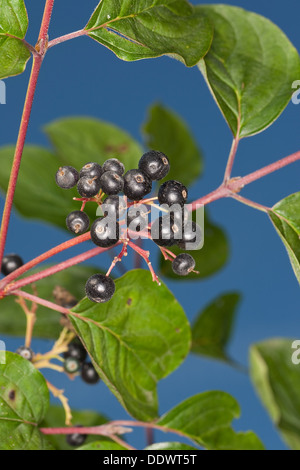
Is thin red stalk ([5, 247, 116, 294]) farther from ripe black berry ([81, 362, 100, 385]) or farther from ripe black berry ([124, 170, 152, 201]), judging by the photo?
ripe black berry ([81, 362, 100, 385])

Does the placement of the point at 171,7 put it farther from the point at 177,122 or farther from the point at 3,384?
the point at 177,122

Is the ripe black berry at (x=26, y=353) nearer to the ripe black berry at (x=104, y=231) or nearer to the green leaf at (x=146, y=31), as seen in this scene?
the ripe black berry at (x=104, y=231)

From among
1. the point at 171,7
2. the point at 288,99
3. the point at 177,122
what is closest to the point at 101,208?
the point at 171,7

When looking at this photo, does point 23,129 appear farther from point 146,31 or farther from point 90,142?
point 90,142

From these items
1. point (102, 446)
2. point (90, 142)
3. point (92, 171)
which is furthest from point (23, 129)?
point (90, 142)

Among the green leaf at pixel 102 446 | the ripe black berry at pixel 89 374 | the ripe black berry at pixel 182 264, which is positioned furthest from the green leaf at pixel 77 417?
the ripe black berry at pixel 182 264

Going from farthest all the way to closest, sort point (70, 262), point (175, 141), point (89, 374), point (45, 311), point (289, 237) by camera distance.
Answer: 1. point (175, 141)
2. point (45, 311)
3. point (89, 374)
4. point (289, 237)
5. point (70, 262)
